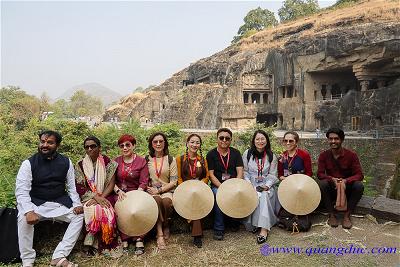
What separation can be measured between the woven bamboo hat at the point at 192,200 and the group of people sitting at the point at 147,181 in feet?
0.45

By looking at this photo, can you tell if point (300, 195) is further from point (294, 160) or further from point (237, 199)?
point (237, 199)

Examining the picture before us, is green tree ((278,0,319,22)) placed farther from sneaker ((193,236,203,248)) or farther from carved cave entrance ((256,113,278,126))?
sneaker ((193,236,203,248))

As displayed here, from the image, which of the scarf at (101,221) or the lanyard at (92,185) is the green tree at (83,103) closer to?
the lanyard at (92,185)

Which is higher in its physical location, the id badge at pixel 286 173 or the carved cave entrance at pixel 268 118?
the carved cave entrance at pixel 268 118

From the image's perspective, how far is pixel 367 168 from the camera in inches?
622

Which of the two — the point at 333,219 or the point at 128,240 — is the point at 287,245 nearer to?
the point at 333,219

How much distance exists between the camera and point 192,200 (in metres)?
4.07

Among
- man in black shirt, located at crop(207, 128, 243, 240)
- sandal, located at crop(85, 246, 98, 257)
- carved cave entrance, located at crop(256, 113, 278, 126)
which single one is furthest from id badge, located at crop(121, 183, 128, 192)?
carved cave entrance, located at crop(256, 113, 278, 126)

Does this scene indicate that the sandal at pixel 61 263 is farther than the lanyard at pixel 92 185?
No

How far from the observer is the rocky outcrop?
2164 cm

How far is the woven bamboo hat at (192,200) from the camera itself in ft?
13.4

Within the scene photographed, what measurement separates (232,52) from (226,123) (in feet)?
46.7

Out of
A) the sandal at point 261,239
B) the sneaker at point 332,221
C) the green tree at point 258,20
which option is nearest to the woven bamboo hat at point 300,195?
the sneaker at point 332,221

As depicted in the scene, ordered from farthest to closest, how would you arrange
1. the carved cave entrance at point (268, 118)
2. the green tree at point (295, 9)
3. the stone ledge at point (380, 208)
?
the green tree at point (295, 9), the carved cave entrance at point (268, 118), the stone ledge at point (380, 208)
